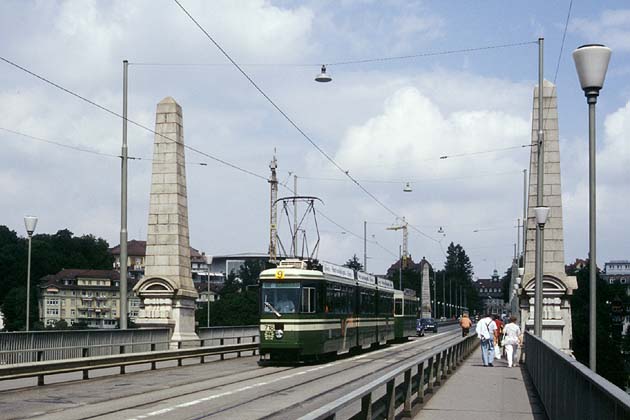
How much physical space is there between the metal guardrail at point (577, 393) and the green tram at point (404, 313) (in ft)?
105

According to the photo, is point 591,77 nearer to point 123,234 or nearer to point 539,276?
point 539,276

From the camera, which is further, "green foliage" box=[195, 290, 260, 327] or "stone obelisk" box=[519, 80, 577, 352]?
"green foliage" box=[195, 290, 260, 327]

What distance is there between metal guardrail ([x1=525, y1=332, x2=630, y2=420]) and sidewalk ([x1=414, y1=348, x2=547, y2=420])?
2.94ft

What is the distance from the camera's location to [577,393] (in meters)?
9.33

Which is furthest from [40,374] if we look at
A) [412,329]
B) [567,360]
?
[412,329]

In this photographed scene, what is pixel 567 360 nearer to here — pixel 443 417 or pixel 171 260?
pixel 443 417

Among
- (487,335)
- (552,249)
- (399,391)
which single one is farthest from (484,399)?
(552,249)

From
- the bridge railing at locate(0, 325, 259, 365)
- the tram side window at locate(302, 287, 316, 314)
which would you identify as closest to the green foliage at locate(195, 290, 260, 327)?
the bridge railing at locate(0, 325, 259, 365)

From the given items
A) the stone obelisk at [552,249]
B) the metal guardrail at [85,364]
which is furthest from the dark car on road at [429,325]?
the metal guardrail at [85,364]

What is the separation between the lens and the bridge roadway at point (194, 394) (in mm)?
15758

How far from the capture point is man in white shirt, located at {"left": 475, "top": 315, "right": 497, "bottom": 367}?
94.8ft

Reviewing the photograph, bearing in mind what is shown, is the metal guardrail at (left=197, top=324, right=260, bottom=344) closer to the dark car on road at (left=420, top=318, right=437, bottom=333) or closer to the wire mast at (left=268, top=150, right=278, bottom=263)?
the wire mast at (left=268, top=150, right=278, bottom=263)

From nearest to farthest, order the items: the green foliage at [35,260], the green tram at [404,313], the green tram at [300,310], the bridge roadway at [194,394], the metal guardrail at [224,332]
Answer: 1. the bridge roadway at [194,394]
2. the green tram at [300,310]
3. the metal guardrail at [224,332]
4. the green tram at [404,313]
5. the green foliage at [35,260]

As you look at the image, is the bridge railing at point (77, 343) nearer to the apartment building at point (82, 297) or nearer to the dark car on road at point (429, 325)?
the dark car on road at point (429, 325)
